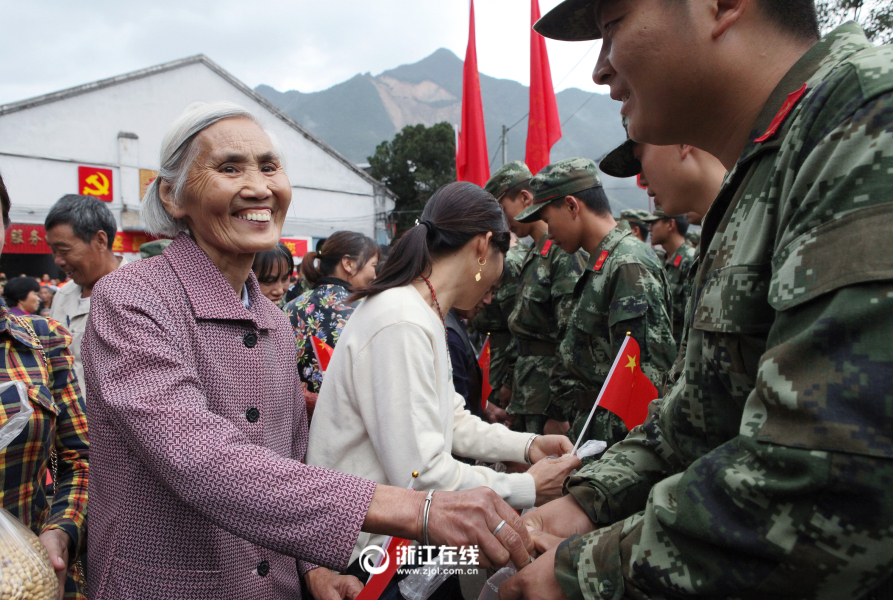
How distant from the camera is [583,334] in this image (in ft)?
12.1

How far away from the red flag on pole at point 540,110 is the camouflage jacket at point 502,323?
4.63 ft

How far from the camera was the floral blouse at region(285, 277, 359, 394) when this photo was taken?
355cm

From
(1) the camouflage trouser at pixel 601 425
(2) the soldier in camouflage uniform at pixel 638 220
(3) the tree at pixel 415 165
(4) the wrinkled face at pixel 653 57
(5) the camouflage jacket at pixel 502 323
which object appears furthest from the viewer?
(3) the tree at pixel 415 165

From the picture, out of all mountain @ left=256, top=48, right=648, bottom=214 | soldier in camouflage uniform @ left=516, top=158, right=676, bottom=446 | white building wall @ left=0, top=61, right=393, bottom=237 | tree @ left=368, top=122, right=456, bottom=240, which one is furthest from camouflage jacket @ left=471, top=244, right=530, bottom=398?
mountain @ left=256, top=48, right=648, bottom=214

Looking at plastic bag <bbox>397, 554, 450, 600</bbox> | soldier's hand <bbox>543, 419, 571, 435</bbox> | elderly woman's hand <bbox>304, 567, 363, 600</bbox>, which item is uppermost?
plastic bag <bbox>397, 554, 450, 600</bbox>

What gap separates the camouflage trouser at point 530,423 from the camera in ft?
15.2

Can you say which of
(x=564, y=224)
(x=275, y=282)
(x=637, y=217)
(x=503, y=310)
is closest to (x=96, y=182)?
(x=637, y=217)

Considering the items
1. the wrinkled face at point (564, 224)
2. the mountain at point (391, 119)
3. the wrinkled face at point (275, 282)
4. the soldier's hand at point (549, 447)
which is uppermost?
the mountain at point (391, 119)

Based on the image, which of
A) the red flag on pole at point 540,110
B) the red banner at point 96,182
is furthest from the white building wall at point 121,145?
the red flag on pole at point 540,110

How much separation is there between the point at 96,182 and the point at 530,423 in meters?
20.8

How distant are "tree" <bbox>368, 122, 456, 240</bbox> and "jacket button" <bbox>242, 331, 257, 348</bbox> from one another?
2957cm

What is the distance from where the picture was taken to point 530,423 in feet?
15.5

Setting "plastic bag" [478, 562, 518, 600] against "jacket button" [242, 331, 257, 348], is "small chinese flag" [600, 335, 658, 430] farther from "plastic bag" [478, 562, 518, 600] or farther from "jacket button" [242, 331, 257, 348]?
"jacket button" [242, 331, 257, 348]

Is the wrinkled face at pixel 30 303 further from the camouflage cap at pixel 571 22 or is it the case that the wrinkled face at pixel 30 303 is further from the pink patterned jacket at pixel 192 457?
the camouflage cap at pixel 571 22
